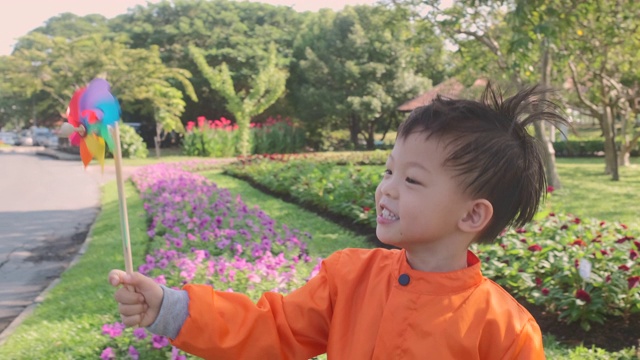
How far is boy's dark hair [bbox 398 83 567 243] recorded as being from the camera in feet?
4.46

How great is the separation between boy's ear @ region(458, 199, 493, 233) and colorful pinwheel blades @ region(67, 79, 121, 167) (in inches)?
29.8

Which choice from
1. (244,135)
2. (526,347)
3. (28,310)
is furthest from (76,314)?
(244,135)

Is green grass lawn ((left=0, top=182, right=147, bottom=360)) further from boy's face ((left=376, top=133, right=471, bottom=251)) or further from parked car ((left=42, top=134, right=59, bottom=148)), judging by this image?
parked car ((left=42, top=134, right=59, bottom=148))

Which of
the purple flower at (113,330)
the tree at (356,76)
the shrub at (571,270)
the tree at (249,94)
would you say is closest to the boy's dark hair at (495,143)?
the shrub at (571,270)

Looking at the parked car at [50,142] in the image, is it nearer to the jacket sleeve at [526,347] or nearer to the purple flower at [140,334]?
the purple flower at [140,334]

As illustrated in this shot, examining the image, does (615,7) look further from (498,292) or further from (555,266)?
(498,292)

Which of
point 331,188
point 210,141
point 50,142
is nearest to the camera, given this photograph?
point 331,188

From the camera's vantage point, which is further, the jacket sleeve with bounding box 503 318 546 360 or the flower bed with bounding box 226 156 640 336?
the flower bed with bounding box 226 156 640 336

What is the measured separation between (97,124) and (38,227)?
7.92m

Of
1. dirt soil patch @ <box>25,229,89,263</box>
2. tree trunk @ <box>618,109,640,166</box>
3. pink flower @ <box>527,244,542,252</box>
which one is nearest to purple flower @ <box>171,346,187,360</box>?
pink flower @ <box>527,244,542,252</box>

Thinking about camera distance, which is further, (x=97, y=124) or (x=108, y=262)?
(x=108, y=262)

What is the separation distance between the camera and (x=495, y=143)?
1378mm

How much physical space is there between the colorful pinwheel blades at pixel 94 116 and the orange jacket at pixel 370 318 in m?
0.38

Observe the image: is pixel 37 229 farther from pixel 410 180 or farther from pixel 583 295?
pixel 410 180
